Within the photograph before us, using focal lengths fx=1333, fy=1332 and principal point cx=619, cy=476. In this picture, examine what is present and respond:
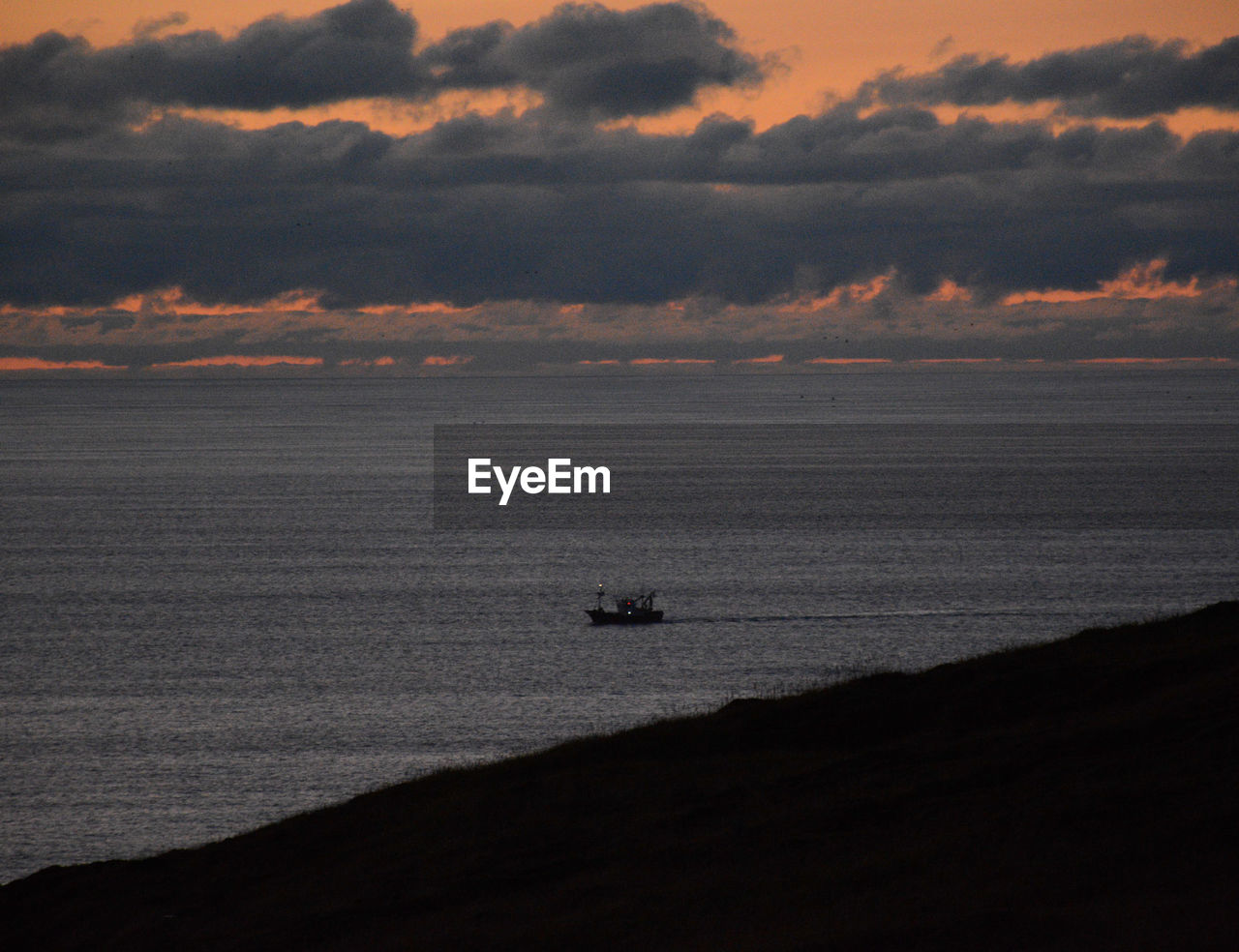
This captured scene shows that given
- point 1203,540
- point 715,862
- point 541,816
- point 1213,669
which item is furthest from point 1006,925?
point 1203,540

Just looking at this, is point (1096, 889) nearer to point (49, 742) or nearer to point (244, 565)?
point (49, 742)

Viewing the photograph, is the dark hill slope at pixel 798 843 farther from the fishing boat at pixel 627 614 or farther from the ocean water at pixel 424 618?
the fishing boat at pixel 627 614

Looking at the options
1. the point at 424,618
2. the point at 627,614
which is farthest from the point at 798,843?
the point at 424,618

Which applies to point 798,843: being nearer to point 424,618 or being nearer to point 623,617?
point 623,617

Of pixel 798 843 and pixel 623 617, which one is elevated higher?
pixel 798 843

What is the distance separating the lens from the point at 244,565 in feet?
339

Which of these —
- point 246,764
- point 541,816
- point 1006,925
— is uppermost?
point 1006,925

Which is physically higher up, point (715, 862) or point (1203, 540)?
point (715, 862)

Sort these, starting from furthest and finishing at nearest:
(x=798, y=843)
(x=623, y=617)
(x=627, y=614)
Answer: (x=627, y=614), (x=623, y=617), (x=798, y=843)

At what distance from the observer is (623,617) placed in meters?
80.7

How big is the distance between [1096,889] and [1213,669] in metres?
11.2

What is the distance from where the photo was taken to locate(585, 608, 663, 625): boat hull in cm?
8081

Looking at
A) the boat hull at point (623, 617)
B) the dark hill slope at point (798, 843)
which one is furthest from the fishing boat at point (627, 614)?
the dark hill slope at point (798, 843)

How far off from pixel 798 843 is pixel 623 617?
64123 millimetres
